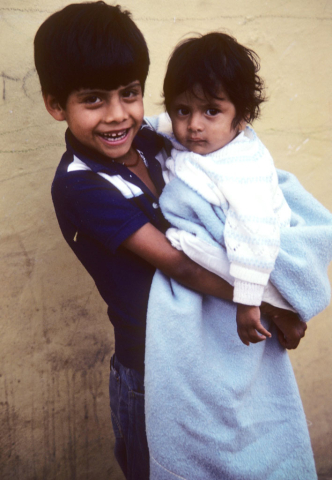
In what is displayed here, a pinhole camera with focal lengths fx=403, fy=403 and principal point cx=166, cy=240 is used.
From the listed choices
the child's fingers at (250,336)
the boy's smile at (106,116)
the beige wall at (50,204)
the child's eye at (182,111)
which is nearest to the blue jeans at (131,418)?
the child's fingers at (250,336)

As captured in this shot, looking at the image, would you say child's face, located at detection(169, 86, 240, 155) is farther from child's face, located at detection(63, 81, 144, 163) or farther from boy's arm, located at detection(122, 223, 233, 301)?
boy's arm, located at detection(122, 223, 233, 301)

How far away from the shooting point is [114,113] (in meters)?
0.91

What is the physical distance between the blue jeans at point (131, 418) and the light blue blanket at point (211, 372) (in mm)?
149

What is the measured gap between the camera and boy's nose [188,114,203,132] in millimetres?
1026

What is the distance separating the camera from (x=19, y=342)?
4.87ft

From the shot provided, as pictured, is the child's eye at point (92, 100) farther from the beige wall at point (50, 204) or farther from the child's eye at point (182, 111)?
the beige wall at point (50, 204)

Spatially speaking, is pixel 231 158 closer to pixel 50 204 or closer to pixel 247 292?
pixel 247 292

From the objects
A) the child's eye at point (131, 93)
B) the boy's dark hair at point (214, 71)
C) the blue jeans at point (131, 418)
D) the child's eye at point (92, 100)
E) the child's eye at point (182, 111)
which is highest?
the boy's dark hair at point (214, 71)

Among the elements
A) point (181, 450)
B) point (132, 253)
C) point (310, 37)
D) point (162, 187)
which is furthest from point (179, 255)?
point (310, 37)

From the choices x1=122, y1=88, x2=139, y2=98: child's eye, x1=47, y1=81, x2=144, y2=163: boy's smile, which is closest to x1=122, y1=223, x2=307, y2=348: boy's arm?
x1=47, y1=81, x2=144, y2=163: boy's smile

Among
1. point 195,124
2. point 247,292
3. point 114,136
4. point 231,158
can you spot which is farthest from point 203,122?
point 247,292

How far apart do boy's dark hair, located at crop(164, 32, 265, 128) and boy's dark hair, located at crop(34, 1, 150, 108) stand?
165mm

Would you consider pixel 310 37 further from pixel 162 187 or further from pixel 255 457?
pixel 255 457

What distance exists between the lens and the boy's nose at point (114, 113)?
0.91 meters
